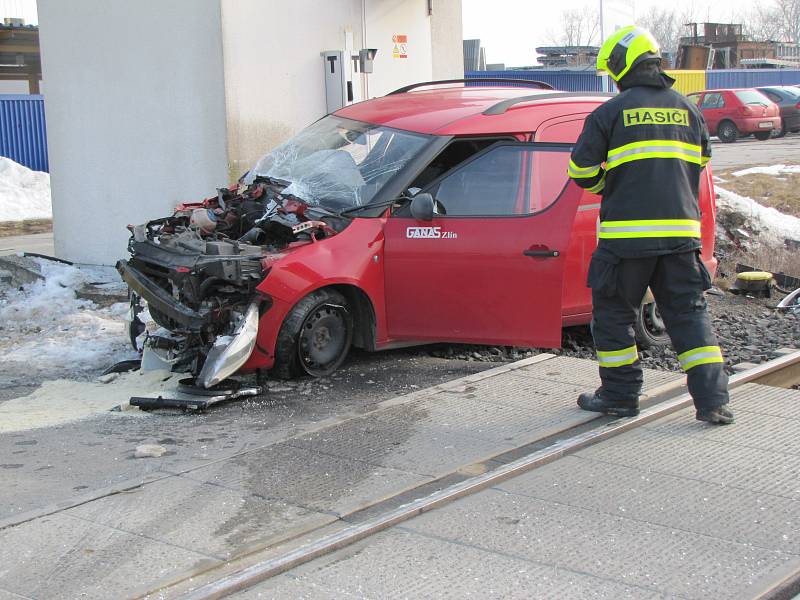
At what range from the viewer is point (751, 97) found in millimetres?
28219

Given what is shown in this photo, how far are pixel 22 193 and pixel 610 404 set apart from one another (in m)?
15.9

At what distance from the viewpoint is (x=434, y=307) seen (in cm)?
650

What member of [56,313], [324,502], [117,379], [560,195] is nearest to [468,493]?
[324,502]

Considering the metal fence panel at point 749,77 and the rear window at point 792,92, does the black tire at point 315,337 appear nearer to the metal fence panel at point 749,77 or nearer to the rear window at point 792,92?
the rear window at point 792,92

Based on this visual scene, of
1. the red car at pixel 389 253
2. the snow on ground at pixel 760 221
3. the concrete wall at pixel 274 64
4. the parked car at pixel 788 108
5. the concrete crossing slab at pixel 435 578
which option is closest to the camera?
the concrete crossing slab at pixel 435 578

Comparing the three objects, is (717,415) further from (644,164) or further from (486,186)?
(486,186)

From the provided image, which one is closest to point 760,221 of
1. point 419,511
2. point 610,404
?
point 610,404

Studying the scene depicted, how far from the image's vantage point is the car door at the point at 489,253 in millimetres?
6305

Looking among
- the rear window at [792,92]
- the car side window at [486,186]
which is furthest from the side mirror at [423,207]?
the rear window at [792,92]

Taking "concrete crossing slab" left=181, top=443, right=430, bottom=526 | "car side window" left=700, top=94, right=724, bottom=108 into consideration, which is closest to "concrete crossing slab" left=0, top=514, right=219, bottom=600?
"concrete crossing slab" left=181, top=443, right=430, bottom=526

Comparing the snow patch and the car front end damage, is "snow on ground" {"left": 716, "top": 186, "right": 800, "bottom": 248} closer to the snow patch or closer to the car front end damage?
the car front end damage

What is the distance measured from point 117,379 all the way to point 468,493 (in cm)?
317

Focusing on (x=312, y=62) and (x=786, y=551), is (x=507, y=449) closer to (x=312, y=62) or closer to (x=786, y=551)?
(x=786, y=551)

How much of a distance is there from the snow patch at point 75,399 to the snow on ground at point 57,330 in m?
0.56
